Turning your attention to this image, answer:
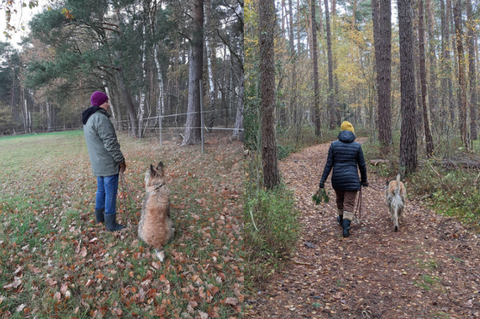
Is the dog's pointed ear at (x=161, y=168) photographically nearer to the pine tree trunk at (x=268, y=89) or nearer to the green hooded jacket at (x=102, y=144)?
the green hooded jacket at (x=102, y=144)

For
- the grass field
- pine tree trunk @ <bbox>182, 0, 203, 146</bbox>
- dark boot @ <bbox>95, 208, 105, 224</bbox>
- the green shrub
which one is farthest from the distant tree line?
the green shrub

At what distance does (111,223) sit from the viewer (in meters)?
1.98

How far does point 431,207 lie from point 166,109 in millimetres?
7219

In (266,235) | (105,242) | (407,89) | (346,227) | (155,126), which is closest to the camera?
(105,242)

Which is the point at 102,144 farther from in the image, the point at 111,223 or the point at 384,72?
the point at 384,72

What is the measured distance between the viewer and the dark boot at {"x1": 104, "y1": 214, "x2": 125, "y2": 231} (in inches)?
76.9

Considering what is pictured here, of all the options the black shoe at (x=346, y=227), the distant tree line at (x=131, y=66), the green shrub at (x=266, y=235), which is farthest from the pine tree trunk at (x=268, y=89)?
the distant tree line at (x=131, y=66)

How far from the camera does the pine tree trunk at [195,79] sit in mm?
2426

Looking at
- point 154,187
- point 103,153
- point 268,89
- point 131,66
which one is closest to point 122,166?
point 103,153

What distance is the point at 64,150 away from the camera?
1997 millimetres

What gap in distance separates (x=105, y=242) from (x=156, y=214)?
0.34m

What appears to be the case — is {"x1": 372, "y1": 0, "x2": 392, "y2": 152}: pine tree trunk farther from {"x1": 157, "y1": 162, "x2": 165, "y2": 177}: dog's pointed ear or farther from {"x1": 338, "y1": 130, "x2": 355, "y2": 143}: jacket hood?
{"x1": 157, "y1": 162, "x2": 165, "y2": 177}: dog's pointed ear

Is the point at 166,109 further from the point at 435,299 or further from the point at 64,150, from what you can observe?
the point at 435,299

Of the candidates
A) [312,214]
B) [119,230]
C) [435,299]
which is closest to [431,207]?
[312,214]
